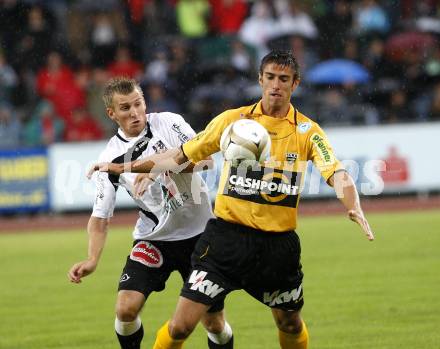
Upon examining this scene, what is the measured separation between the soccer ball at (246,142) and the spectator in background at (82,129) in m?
12.9

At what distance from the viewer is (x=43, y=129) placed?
19031 millimetres

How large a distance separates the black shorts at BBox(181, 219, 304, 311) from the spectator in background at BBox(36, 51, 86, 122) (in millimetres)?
13933

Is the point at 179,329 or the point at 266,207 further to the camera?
the point at 266,207

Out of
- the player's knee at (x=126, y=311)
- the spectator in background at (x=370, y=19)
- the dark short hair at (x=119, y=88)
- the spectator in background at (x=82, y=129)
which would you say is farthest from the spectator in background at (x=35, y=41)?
the player's knee at (x=126, y=311)

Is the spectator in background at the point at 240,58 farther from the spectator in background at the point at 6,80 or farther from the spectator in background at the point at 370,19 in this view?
the spectator in background at the point at 6,80

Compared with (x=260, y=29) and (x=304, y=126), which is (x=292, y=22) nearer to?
(x=260, y=29)

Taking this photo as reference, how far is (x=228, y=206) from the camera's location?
6.24 metres

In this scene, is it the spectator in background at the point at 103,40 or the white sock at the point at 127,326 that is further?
the spectator in background at the point at 103,40

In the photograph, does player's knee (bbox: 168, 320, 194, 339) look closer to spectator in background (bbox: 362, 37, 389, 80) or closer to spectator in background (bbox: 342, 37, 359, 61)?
spectator in background (bbox: 362, 37, 389, 80)

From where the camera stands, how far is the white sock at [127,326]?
7.07 m

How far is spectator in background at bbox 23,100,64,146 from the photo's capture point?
18781mm

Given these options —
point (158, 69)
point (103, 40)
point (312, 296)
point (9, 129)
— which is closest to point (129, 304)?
point (312, 296)

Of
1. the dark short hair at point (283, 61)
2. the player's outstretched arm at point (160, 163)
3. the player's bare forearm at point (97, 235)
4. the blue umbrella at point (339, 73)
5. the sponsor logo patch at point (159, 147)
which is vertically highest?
the dark short hair at point (283, 61)

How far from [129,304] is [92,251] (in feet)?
1.52
